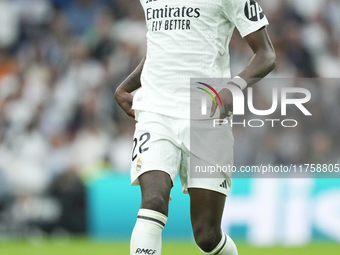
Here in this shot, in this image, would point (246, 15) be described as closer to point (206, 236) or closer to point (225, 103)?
point (225, 103)

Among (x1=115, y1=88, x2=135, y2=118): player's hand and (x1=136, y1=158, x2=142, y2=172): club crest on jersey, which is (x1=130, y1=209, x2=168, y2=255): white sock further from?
(x1=115, y1=88, x2=135, y2=118): player's hand

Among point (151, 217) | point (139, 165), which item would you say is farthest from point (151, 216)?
point (139, 165)

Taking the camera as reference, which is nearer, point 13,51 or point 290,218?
point 290,218

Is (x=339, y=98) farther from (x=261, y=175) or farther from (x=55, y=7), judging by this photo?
(x=55, y=7)

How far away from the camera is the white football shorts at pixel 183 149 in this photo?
410 centimetres

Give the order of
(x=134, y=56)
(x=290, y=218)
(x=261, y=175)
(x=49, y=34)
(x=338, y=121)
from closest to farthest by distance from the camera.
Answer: (x=290, y=218) < (x=261, y=175) < (x=338, y=121) < (x=134, y=56) < (x=49, y=34)

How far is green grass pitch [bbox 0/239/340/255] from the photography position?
7703 mm

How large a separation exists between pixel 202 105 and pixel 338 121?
6.22 m

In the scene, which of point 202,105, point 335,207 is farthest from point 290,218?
point 202,105

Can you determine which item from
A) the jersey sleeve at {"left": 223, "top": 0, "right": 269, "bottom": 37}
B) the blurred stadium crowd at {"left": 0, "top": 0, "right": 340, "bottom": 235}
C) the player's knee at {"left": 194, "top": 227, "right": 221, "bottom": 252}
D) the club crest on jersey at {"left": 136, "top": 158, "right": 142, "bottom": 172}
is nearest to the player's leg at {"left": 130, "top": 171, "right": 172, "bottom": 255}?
the club crest on jersey at {"left": 136, "top": 158, "right": 142, "bottom": 172}

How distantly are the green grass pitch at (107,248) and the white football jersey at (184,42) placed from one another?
3.67 meters

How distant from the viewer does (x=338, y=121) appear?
1004 centimetres

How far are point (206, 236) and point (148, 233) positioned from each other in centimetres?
56

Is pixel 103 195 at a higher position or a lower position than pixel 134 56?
lower
